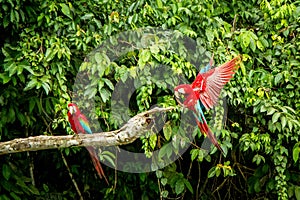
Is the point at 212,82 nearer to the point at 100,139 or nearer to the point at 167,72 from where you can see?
the point at 100,139

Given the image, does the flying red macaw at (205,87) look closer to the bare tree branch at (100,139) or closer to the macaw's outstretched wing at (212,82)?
the macaw's outstretched wing at (212,82)

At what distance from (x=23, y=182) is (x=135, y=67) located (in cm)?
100

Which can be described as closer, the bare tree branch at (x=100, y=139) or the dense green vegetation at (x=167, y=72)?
the bare tree branch at (x=100, y=139)

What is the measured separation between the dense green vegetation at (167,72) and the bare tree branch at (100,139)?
45cm

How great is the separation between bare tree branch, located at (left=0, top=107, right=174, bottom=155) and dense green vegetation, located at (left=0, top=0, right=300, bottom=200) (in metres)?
0.45

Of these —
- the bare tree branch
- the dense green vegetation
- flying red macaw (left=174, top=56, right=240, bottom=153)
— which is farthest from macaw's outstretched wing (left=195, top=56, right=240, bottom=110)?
the dense green vegetation

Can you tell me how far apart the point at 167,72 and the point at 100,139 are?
82cm

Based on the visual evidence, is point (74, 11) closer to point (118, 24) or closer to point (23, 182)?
point (118, 24)

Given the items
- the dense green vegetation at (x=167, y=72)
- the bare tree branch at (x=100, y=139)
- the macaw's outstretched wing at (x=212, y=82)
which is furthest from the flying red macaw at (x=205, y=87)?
the dense green vegetation at (x=167, y=72)

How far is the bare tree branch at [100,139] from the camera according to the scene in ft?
5.85

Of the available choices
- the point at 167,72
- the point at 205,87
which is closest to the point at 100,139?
the point at 205,87

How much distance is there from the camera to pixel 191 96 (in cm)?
200

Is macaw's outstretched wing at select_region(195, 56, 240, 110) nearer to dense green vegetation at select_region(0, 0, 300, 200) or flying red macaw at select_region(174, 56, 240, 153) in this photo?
flying red macaw at select_region(174, 56, 240, 153)

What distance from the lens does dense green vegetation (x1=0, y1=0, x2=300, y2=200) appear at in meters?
2.58
